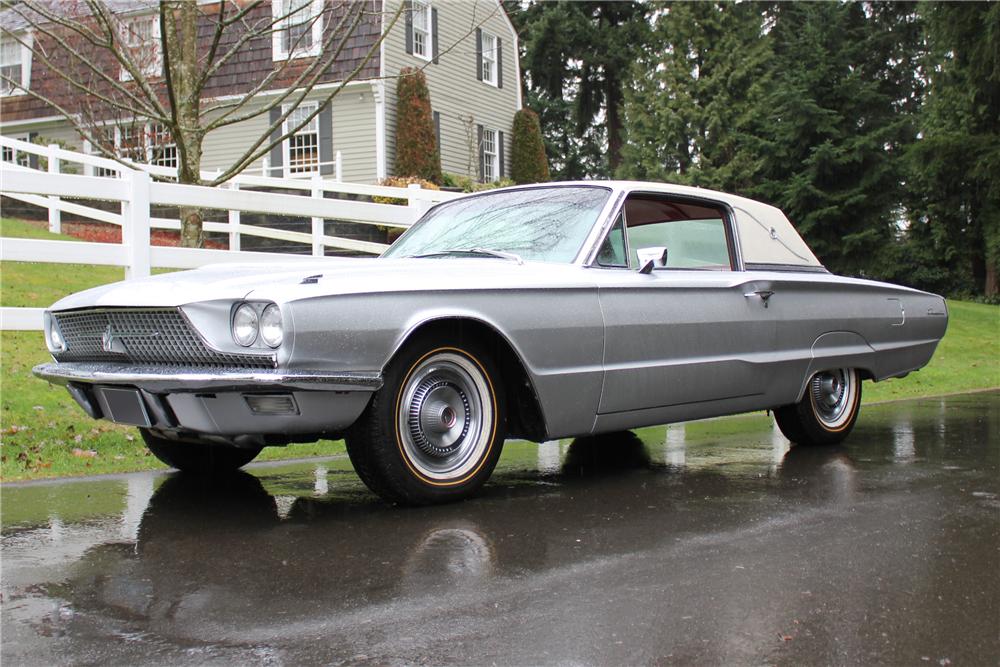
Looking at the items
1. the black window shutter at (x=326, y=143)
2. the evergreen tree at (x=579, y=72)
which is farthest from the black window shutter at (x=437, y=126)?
the evergreen tree at (x=579, y=72)

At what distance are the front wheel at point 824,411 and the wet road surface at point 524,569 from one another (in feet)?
2.51

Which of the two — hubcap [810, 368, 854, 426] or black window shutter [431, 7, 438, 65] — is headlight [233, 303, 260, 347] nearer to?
hubcap [810, 368, 854, 426]

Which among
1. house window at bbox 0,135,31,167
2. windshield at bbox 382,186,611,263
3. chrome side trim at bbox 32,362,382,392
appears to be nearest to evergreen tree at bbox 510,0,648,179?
house window at bbox 0,135,31,167

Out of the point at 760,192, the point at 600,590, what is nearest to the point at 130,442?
the point at 600,590

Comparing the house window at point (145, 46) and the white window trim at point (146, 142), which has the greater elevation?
the house window at point (145, 46)

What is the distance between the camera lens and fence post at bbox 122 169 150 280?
26.3 ft

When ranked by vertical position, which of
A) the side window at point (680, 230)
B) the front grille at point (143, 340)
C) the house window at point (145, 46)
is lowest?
the front grille at point (143, 340)

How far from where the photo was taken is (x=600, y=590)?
11.6ft

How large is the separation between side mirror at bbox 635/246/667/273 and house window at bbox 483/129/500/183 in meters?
23.5

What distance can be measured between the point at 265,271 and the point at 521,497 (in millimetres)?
1652

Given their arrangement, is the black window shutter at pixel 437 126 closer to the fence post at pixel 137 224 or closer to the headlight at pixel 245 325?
the fence post at pixel 137 224

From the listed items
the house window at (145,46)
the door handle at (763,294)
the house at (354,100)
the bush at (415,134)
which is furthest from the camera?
the bush at (415,134)

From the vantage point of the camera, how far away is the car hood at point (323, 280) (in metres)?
4.50

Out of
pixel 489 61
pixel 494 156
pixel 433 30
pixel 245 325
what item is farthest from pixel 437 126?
pixel 245 325
